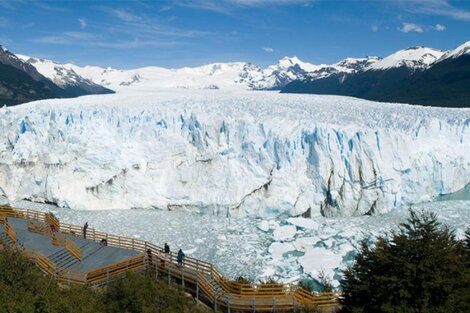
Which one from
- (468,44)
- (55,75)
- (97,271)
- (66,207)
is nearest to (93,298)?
(97,271)

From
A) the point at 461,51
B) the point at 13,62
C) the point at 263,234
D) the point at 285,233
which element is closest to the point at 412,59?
the point at 461,51

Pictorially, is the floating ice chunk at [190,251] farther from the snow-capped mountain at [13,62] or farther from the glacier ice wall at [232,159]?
the snow-capped mountain at [13,62]

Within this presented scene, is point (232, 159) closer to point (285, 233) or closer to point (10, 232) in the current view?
point (285, 233)

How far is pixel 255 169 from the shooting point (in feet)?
69.3

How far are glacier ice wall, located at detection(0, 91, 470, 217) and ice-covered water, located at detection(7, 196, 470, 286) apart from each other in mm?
694

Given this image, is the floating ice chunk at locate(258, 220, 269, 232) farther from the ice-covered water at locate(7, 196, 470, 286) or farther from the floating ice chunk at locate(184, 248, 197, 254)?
the floating ice chunk at locate(184, 248, 197, 254)

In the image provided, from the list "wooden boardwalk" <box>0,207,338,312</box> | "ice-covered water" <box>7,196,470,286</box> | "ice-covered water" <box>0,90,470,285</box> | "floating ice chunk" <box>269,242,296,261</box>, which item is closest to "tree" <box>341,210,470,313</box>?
"wooden boardwalk" <box>0,207,338,312</box>

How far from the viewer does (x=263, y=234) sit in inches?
720

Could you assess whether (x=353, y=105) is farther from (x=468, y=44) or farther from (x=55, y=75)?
(x=55, y=75)

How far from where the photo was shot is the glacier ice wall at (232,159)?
2061 centimetres

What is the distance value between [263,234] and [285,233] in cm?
83

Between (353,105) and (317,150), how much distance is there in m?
7.70

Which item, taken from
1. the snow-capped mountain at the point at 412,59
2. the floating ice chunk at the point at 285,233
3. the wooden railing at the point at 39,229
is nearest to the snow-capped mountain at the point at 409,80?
the snow-capped mountain at the point at 412,59

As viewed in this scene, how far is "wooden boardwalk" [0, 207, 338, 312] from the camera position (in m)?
11.1
